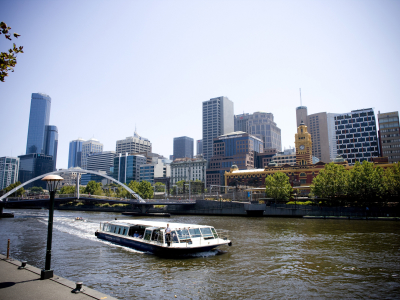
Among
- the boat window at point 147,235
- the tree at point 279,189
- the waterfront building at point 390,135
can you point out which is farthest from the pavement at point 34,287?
the waterfront building at point 390,135

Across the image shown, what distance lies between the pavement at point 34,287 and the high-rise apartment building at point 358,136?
19351 centimetres

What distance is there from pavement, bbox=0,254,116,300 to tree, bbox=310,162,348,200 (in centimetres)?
8049

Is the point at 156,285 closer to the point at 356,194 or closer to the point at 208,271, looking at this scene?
the point at 208,271

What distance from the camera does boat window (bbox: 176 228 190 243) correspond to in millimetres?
28175

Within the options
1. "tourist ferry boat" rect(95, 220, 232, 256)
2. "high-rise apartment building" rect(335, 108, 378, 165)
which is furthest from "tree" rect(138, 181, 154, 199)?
"high-rise apartment building" rect(335, 108, 378, 165)

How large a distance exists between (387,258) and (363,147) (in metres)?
178

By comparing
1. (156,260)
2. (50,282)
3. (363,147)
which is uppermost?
(363,147)

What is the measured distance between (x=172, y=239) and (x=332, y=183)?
6845 cm

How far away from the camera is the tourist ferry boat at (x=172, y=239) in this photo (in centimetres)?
2734

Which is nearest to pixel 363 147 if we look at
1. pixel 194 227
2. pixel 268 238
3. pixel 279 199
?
pixel 279 199

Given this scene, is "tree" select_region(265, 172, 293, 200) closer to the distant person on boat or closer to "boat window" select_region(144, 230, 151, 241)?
"boat window" select_region(144, 230, 151, 241)

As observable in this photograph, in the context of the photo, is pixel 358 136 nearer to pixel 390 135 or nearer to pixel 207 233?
pixel 390 135

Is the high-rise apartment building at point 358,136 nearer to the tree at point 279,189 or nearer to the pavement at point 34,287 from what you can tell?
the tree at point 279,189

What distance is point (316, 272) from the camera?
2194 centimetres
